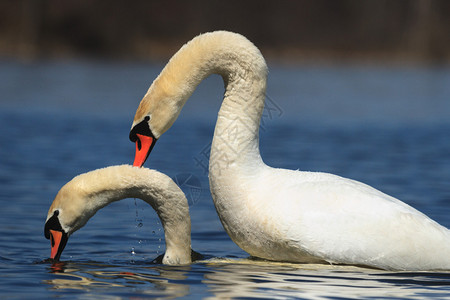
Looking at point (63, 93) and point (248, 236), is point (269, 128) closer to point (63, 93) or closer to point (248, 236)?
point (63, 93)

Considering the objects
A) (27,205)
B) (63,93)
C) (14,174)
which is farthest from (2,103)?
(27,205)

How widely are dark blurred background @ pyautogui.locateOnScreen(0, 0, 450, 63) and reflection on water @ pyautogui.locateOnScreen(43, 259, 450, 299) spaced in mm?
42844

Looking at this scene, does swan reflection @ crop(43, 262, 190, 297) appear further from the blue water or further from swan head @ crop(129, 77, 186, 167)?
swan head @ crop(129, 77, 186, 167)

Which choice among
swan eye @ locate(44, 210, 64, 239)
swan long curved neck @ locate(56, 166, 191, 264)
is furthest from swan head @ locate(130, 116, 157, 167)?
swan eye @ locate(44, 210, 64, 239)

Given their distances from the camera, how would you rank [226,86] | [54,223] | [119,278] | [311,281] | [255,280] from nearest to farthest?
1. [311,281]
2. [255,280]
3. [119,278]
4. [54,223]
5. [226,86]

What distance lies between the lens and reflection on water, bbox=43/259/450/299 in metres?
6.56

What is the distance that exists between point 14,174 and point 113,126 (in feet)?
24.2

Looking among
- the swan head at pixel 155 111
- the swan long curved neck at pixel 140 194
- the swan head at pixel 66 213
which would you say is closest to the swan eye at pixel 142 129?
the swan head at pixel 155 111

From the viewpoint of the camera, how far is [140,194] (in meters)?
7.51

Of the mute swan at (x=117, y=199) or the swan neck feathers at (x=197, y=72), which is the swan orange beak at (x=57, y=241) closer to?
the mute swan at (x=117, y=199)

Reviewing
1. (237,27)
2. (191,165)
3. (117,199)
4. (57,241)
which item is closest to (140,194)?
(117,199)

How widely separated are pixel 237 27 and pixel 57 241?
238 ft

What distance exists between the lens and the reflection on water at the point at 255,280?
6559 millimetres

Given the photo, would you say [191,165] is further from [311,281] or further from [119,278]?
[311,281]
